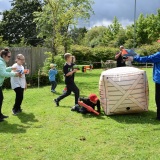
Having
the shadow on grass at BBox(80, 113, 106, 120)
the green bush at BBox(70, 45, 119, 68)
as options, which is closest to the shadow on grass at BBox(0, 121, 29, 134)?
the shadow on grass at BBox(80, 113, 106, 120)

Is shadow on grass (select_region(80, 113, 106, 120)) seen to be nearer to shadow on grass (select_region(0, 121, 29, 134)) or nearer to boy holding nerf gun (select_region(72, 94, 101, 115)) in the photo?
boy holding nerf gun (select_region(72, 94, 101, 115))

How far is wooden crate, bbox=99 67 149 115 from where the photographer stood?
7.35 metres

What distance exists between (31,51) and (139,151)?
44.2 ft

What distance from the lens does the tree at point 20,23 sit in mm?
52000

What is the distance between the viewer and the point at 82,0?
106 ft

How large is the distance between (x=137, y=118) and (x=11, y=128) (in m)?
3.15

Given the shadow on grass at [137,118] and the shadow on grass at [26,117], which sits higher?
the shadow on grass at [137,118]

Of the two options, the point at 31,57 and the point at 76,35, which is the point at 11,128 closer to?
the point at 31,57

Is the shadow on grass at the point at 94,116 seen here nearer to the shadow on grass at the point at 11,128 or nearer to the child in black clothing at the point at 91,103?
the child in black clothing at the point at 91,103

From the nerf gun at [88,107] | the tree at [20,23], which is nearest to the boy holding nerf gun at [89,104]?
the nerf gun at [88,107]

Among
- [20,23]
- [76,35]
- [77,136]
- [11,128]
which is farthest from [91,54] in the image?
[77,136]

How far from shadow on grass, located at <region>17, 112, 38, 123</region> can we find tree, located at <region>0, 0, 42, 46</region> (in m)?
44.2

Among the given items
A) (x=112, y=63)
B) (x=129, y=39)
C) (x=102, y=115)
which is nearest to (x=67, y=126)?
(x=102, y=115)

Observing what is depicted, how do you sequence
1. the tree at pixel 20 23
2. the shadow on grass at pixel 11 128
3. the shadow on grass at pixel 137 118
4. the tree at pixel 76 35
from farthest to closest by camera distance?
the tree at pixel 20 23, the tree at pixel 76 35, the shadow on grass at pixel 137 118, the shadow on grass at pixel 11 128
